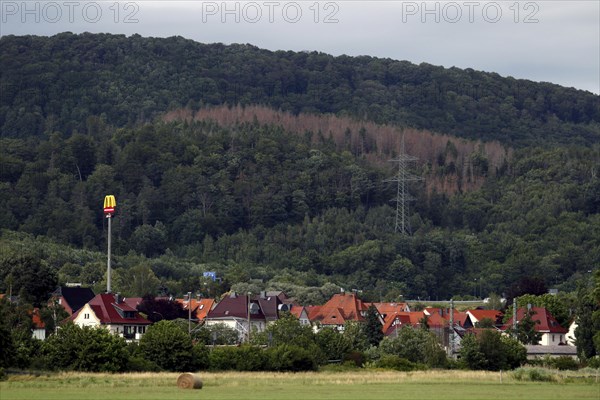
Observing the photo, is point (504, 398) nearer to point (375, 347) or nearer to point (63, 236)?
point (375, 347)

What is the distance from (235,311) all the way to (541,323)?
26.3 m

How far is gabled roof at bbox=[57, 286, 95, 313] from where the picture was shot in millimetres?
122812

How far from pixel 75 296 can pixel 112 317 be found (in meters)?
13.0

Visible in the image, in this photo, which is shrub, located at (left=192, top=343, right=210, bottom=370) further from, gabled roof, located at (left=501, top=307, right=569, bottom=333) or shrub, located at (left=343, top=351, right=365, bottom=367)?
gabled roof, located at (left=501, top=307, right=569, bottom=333)

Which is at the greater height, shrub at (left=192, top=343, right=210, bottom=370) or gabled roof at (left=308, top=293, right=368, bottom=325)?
gabled roof at (left=308, top=293, right=368, bottom=325)

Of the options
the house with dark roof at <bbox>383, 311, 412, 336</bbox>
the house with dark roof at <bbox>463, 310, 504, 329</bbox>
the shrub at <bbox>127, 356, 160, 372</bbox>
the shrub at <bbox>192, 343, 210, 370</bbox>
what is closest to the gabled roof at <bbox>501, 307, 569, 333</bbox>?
the house with dark roof at <bbox>463, 310, 504, 329</bbox>

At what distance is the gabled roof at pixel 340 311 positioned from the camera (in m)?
128

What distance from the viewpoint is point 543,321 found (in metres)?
120

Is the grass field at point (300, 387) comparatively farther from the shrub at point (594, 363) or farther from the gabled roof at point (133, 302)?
the gabled roof at point (133, 302)

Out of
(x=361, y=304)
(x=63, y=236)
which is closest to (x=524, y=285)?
(x=361, y=304)

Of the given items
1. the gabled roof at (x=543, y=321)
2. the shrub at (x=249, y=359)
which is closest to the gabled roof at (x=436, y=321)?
the gabled roof at (x=543, y=321)

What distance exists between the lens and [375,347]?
101m

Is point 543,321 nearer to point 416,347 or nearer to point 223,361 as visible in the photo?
point 416,347

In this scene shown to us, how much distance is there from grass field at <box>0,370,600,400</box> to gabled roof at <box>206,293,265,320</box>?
48.5 metres
